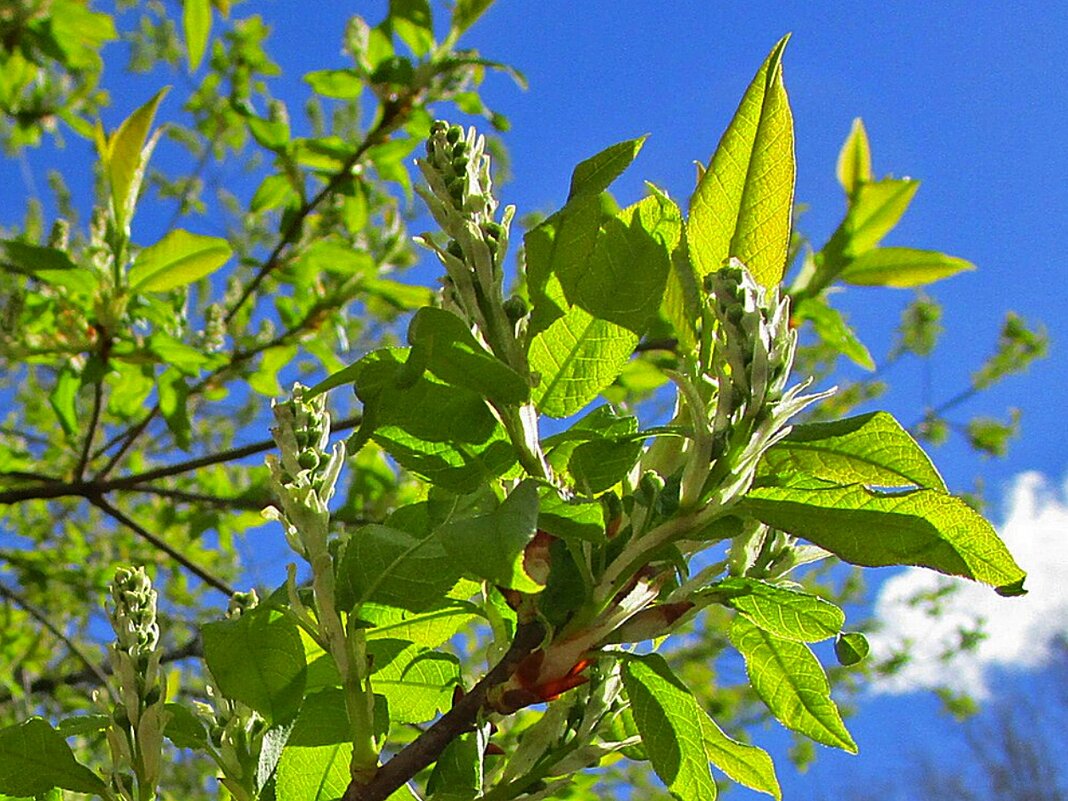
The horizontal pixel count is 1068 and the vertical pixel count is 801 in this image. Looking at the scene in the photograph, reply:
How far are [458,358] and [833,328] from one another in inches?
43.6

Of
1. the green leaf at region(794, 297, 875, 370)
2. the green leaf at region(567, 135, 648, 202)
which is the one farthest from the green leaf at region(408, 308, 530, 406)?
the green leaf at region(794, 297, 875, 370)

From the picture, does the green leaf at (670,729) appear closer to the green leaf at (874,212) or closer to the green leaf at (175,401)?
the green leaf at (874,212)

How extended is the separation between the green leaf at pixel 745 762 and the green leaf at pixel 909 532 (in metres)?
0.23

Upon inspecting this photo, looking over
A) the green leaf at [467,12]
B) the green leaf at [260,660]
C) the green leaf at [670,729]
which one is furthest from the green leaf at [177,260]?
the green leaf at [670,729]

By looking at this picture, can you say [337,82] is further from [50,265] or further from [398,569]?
[398,569]

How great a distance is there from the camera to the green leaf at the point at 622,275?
731 mm

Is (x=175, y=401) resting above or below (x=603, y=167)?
above

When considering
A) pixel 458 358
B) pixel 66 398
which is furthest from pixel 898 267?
pixel 66 398

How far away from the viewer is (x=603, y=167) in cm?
71

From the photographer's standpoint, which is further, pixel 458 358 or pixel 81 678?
pixel 81 678

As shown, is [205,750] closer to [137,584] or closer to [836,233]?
[137,584]

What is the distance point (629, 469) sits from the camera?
2.36ft

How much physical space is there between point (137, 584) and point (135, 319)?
4.34 feet

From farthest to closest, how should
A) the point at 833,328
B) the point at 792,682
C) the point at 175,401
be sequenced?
the point at 175,401, the point at 833,328, the point at 792,682
